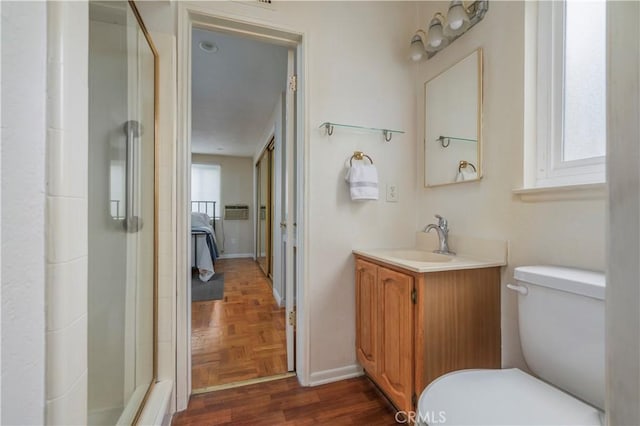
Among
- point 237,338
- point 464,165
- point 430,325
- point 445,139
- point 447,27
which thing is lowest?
point 237,338

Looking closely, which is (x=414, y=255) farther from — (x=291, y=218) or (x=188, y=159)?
(x=188, y=159)

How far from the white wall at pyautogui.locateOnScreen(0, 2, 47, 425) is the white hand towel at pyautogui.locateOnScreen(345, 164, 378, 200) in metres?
1.28

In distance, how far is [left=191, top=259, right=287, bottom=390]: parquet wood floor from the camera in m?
1.68

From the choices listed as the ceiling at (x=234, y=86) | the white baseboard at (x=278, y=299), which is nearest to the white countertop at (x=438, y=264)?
the ceiling at (x=234, y=86)

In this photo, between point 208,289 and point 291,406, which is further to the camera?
point 208,289

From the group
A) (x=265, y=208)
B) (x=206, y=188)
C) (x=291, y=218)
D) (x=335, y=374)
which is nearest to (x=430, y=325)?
(x=335, y=374)

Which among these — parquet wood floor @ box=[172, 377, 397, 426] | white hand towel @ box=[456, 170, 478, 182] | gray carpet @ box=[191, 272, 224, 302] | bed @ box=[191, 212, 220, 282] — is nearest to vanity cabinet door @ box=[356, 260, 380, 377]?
parquet wood floor @ box=[172, 377, 397, 426]

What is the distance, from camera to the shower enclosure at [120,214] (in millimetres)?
903

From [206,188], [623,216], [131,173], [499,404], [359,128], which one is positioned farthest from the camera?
[206,188]

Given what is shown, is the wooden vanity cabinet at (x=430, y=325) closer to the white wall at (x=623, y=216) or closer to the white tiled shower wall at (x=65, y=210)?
the white wall at (x=623, y=216)

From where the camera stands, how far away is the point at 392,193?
5.75 ft

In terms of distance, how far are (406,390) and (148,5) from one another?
2.08m

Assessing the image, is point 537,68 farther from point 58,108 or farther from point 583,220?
point 58,108

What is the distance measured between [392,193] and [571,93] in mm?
928
